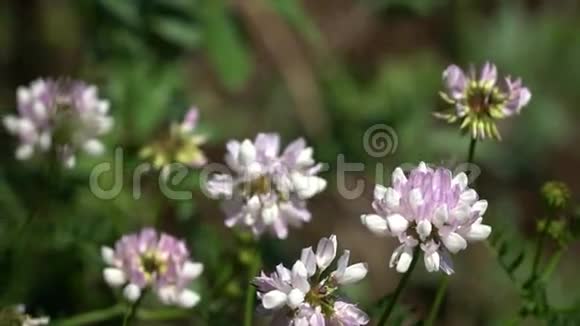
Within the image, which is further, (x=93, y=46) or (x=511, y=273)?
(x=93, y=46)

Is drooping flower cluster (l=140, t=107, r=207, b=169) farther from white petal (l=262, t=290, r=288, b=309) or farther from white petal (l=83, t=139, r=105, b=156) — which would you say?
white petal (l=262, t=290, r=288, b=309)

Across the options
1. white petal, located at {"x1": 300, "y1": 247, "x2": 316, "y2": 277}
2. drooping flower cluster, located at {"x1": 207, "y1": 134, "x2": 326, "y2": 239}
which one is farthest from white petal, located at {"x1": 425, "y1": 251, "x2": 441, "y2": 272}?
drooping flower cluster, located at {"x1": 207, "y1": 134, "x2": 326, "y2": 239}

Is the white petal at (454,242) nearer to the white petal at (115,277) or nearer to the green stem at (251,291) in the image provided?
the green stem at (251,291)

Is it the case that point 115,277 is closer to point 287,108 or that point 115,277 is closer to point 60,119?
point 60,119

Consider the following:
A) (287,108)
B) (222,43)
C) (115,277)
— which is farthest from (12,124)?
(287,108)

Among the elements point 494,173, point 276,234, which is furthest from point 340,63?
point 276,234

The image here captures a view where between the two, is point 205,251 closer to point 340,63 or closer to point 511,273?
point 511,273
